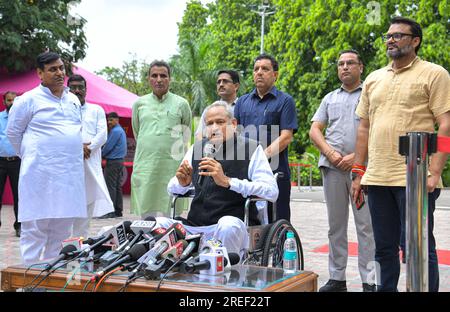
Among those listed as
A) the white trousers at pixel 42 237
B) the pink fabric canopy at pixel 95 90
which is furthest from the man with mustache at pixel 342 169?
the pink fabric canopy at pixel 95 90

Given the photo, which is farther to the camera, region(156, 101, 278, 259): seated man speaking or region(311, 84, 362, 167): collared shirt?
region(311, 84, 362, 167): collared shirt

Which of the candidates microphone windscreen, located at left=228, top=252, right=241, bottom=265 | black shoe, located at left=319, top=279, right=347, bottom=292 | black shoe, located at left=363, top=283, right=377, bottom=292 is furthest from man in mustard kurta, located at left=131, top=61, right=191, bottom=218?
microphone windscreen, located at left=228, top=252, right=241, bottom=265

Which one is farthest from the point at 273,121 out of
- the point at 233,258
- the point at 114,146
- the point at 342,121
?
the point at 114,146

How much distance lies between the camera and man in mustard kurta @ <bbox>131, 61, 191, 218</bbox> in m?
5.96

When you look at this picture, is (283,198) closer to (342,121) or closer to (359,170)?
(342,121)

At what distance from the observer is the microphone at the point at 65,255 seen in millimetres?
3203

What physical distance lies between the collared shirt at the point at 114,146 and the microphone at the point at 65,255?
7.47 meters

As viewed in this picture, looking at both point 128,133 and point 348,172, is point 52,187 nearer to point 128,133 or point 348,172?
point 348,172

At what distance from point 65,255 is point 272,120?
2407mm

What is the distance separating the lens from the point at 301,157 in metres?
27.1

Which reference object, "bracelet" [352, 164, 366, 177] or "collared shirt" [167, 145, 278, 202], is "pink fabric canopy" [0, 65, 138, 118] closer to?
"collared shirt" [167, 145, 278, 202]

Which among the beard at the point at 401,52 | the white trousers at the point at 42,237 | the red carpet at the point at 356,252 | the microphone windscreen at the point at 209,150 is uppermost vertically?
the beard at the point at 401,52

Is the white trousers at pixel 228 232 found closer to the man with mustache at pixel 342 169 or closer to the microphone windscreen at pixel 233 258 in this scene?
the microphone windscreen at pixel 233 258

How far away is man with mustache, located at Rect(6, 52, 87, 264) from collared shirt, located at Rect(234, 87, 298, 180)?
1.51m
